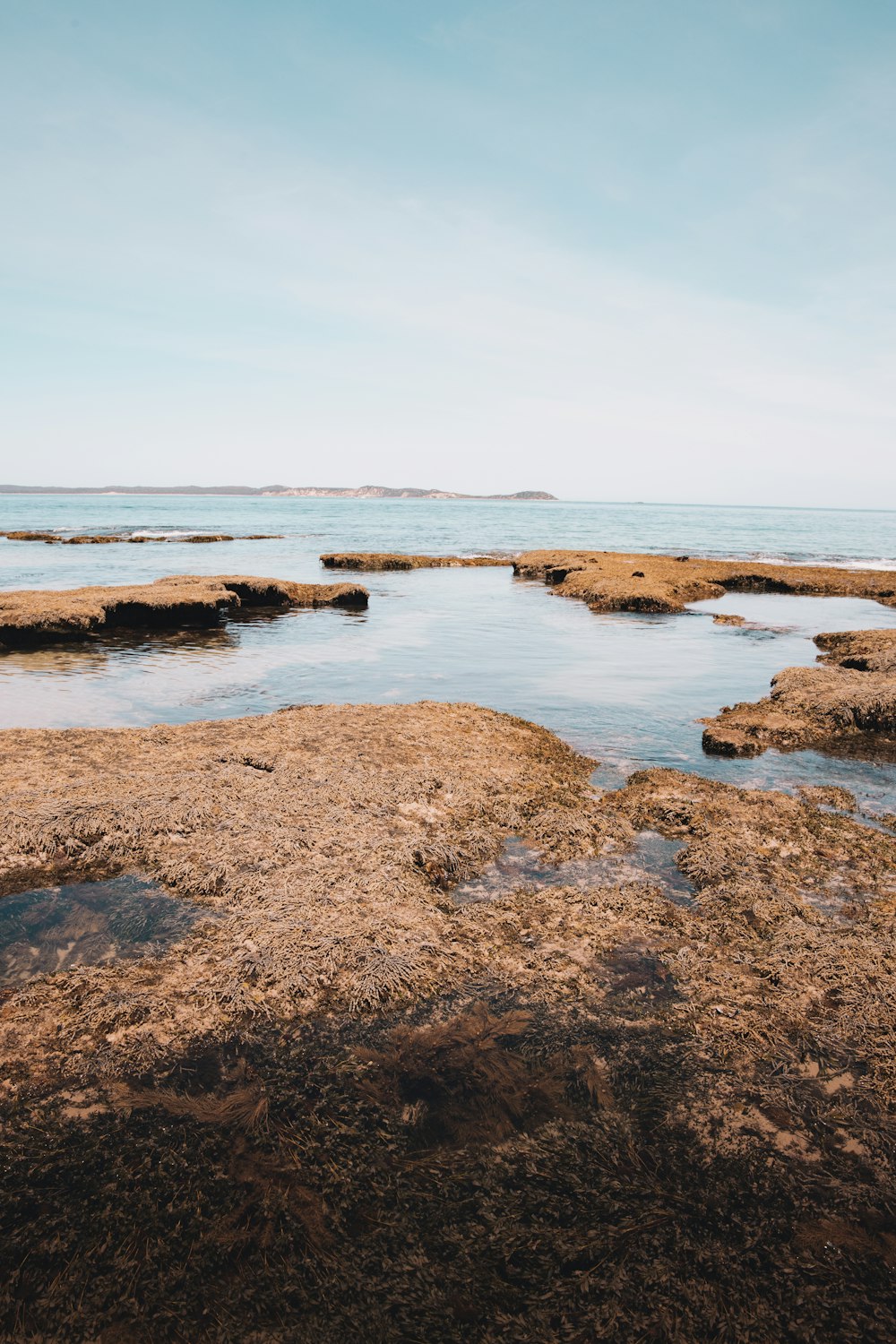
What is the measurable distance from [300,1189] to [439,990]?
143 cm

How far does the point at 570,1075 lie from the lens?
3588mm

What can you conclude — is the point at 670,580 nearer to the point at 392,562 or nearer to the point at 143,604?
the point at 392,562

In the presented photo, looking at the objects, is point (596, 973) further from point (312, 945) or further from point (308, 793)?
point (308, 793)

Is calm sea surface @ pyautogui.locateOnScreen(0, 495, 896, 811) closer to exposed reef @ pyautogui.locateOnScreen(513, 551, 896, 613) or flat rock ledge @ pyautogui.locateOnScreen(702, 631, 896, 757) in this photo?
flat rock ledge @ pyautogui.locateOnScreen(702, 631, 896, 757)

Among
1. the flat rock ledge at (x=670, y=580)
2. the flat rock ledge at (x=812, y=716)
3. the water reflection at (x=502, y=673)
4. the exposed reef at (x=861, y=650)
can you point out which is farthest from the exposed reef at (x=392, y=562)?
the flat rock ledge at (x=812, y=716)

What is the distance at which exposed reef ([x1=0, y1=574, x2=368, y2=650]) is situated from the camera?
16.3 m

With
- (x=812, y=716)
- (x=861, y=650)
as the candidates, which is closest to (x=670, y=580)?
(x=861, y=650)

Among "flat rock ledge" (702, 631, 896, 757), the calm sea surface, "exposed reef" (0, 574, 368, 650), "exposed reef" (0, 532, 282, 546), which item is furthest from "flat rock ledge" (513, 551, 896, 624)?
"exposed reef" (0, 532, 282, 546)

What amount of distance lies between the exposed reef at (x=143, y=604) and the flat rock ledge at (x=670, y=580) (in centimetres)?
909

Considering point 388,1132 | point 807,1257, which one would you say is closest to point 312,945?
point 388,1132

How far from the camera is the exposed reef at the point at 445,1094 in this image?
257cm

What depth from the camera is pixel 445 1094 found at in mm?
3459

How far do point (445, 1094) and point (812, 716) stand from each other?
8.83 metres

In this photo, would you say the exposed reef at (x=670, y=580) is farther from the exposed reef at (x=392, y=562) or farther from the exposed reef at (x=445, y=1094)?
the exposed reef at (x=445, y=1094)
